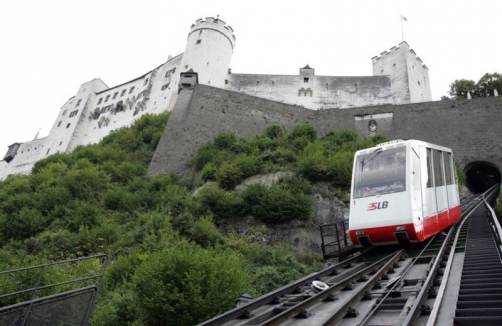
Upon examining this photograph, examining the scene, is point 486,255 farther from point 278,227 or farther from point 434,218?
point 278,227

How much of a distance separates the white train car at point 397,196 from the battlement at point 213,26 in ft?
121

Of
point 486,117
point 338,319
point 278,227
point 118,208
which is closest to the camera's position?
point 338,319

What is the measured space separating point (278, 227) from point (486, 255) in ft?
24.0

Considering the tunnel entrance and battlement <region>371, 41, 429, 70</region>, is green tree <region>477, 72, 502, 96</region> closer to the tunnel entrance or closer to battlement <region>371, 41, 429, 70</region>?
battlement <region>371, 41, 429, 70</region>

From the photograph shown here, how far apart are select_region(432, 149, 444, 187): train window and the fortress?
92.0ft

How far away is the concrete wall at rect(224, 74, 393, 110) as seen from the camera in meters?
39.6

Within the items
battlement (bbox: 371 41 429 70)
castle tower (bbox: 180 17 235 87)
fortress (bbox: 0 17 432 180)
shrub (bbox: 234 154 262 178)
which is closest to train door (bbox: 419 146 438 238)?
shrub (bbox: 234 154 262 178)

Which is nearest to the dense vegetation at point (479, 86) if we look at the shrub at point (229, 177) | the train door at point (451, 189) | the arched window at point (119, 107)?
the shrub at point (229, 177)

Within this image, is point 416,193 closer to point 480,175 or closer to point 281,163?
point 281,163

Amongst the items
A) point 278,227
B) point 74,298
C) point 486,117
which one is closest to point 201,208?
point 278,227

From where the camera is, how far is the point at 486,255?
20.4 ft

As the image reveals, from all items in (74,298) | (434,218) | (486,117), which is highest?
(486,117)

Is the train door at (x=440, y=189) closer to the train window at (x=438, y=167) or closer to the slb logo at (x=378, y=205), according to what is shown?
the train window at (x=438, y=167)

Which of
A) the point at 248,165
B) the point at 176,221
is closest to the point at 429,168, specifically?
the point at 176,221
